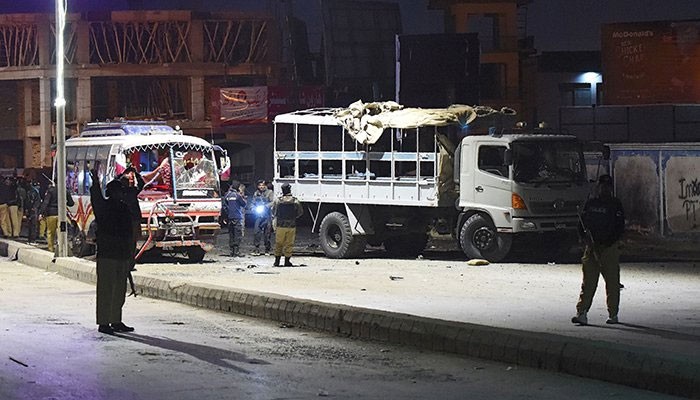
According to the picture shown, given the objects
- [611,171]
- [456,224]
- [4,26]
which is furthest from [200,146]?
[4,26]

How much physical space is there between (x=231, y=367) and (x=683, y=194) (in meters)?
18.1

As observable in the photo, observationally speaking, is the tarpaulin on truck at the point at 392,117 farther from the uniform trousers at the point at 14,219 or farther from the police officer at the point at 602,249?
the uniform trousers at the point at 14,219

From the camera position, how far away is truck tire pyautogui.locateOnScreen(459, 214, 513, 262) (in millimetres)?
25219

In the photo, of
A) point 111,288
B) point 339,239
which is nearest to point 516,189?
point 339,239

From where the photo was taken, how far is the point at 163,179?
2595cm

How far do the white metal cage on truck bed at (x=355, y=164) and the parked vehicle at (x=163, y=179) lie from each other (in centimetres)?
205

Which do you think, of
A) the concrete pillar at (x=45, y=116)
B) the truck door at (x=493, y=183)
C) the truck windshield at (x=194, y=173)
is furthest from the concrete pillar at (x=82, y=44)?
the truck door at (x=493, y=183)

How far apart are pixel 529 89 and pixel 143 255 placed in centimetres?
4003

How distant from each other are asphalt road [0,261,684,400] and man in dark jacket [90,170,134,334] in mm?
300

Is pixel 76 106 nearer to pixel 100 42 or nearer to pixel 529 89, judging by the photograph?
pixel 100 42

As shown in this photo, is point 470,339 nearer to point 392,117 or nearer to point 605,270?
point 605,270

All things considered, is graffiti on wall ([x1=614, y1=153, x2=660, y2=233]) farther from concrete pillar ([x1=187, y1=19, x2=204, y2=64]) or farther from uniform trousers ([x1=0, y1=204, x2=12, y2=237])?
concrete pillar ([x1=187, y1=19, x2=204, y2=64])

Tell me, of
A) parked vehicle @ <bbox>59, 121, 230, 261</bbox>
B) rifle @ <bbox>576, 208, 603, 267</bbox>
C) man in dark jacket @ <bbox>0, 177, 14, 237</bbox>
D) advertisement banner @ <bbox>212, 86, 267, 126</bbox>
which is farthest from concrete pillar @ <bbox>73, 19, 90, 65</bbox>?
rifle @ <bbox>576, 208, 603, 267</bbox>

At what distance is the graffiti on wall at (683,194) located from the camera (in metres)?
27.8
